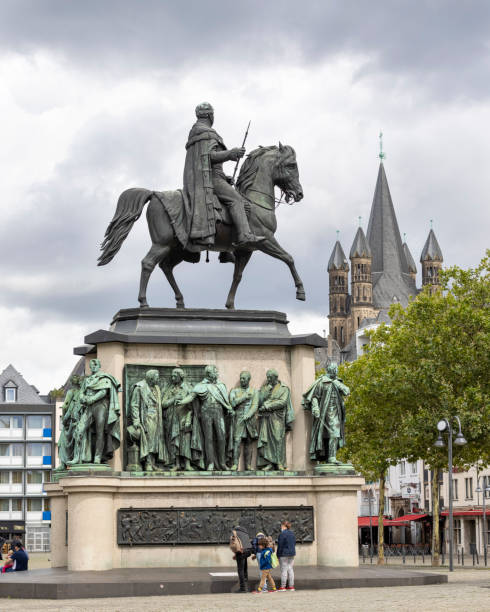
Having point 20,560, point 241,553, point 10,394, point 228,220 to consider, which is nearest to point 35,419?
point 10,394

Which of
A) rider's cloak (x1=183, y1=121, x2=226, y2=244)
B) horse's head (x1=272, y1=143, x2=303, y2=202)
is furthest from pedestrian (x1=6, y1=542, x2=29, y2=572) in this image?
horse's head (x1=272, y1=143, x2=303, y2=202)

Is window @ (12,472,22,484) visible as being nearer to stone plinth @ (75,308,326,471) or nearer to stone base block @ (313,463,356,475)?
stone plinth @ (75,308,326,471)

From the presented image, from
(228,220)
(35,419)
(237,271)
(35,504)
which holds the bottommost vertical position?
(35,504)

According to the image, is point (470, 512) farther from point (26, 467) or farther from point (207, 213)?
point (207, 213)

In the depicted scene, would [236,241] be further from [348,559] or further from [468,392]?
[468,392]

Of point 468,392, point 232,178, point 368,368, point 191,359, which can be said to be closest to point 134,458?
point 191,359

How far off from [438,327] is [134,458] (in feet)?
90.5

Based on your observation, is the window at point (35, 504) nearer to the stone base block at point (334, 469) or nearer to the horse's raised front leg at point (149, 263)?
the horse's raised front leg at point (149, 263)

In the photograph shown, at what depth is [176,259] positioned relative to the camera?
84.4 ft

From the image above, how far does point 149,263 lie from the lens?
81.7ft

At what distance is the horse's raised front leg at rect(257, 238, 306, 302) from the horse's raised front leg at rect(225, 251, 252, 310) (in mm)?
436

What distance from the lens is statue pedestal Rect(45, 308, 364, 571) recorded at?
870 inches

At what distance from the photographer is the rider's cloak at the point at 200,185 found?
81.6 ft

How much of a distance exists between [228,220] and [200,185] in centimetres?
95
